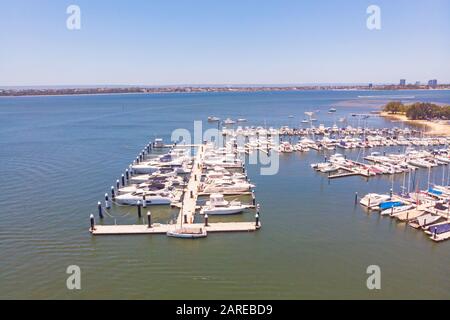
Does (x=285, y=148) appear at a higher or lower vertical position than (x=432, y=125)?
lower

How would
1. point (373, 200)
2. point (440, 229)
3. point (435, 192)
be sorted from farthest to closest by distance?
point (435, 192)
point (373, 200)
point (440, 229)

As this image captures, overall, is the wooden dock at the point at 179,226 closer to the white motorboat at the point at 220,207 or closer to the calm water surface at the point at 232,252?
the calm water surface at the point at 232,252

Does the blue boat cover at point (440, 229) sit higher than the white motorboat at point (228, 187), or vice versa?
the white motorboat at point (228, 187)

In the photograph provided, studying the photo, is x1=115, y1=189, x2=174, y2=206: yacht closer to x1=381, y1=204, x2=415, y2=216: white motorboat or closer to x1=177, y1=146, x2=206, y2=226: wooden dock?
x1=177, y1=146, x2=206, y2=226: wooden dock

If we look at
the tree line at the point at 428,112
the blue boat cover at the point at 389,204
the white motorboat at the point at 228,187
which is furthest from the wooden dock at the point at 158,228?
the tree line at the point at 428,112

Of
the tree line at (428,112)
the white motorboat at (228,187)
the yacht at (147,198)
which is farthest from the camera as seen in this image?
the tree line at (428,112)

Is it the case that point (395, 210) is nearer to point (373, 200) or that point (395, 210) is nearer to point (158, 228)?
point (373, 200)

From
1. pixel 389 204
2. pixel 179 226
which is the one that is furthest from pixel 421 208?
→ pixel 179 226
